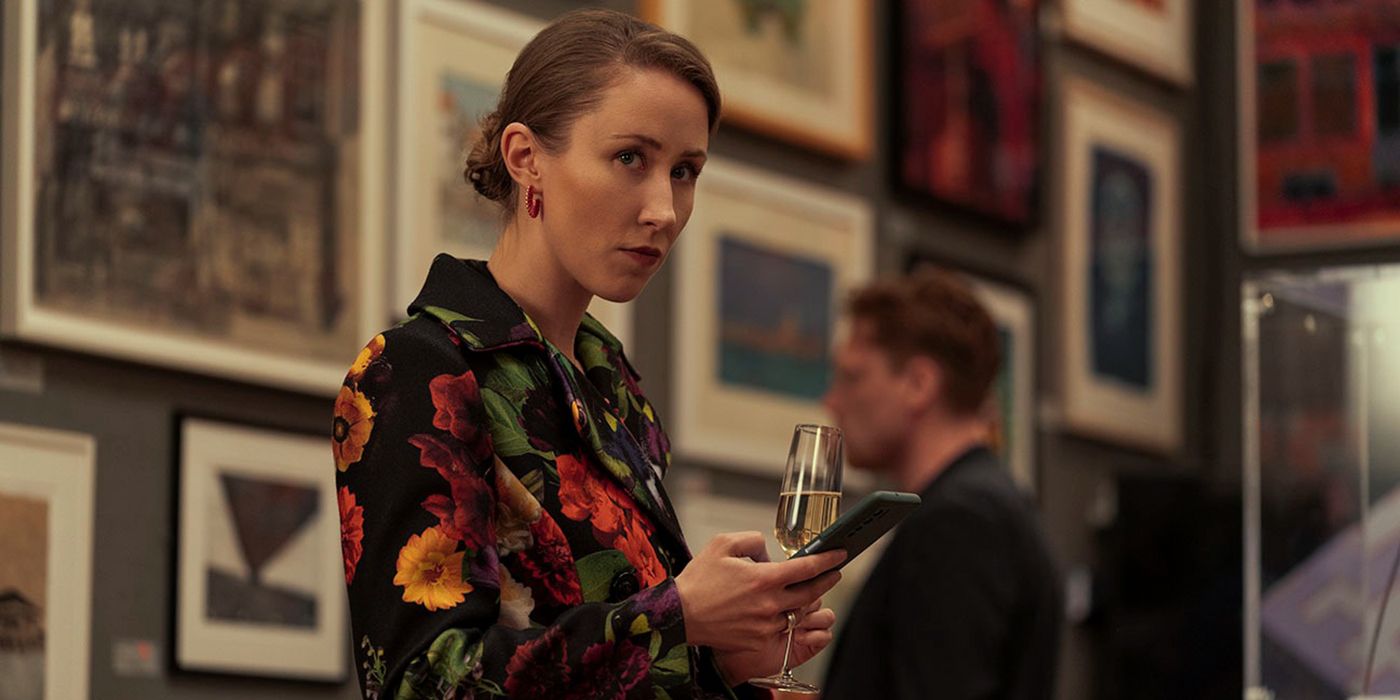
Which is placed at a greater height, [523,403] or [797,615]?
[523,403]

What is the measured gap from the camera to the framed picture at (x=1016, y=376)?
23.8 feet

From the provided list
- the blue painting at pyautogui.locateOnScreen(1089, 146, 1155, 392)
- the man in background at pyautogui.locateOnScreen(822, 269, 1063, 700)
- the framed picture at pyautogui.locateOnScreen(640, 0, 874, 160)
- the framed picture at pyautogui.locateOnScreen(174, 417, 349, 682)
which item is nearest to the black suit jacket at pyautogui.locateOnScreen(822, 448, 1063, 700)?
the man in background at pyautogui.locateOnScreen(822, 269, 1063, 700)

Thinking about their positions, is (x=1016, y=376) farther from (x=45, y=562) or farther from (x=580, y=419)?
(x=580, y=419)

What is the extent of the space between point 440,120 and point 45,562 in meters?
1.46

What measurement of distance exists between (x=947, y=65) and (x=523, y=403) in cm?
478

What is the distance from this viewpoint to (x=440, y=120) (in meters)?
5.03

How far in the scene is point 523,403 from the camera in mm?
2506

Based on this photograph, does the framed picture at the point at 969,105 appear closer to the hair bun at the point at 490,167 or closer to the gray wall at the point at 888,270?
the gray wall at the point at 888,270

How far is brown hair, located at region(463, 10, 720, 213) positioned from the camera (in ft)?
8.39

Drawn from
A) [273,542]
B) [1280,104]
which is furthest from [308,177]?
[1280,104]

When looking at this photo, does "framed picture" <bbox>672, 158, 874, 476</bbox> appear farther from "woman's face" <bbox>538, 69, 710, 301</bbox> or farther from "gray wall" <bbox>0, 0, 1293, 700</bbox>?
"woman's face" <bbox>538, 69, 710, 301</bbox>

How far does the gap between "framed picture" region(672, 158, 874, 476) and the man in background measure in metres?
0.56

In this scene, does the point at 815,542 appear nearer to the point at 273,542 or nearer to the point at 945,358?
the point at 273,542

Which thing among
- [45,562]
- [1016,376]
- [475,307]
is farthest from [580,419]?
[1016,376]
